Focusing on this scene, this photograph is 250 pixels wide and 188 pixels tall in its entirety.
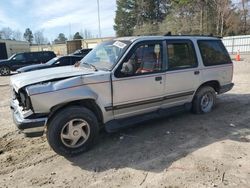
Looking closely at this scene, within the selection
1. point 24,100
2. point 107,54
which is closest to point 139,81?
point 107,54

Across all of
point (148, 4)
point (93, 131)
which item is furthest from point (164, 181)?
point (148, 4)

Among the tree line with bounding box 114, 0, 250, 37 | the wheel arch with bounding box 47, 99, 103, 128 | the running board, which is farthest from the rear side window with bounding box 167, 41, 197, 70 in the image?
the tree line with bounding box 114, 0, 250, 37

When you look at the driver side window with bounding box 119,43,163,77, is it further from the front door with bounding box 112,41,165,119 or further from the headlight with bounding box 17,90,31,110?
the headlight with bounding box 17,90,31,110

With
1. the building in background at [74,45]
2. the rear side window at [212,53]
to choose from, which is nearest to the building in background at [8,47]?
the building in background at [74,45]

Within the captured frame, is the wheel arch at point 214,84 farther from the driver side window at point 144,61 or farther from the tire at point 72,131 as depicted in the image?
the tire at point 72,131

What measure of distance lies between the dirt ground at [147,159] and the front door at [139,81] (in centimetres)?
60

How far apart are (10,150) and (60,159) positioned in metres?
1.11

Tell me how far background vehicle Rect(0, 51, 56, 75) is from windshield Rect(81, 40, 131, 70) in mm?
15655

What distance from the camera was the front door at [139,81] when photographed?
4.70 metres

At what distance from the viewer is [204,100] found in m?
6.47

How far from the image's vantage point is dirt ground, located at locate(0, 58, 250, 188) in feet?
11.9

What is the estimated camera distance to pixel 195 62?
589cm

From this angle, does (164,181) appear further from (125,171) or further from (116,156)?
(116,156)

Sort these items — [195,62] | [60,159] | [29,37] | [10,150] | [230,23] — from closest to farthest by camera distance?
[60,159]
[10,150]
[195,62]
[230,23]
[29,37]
